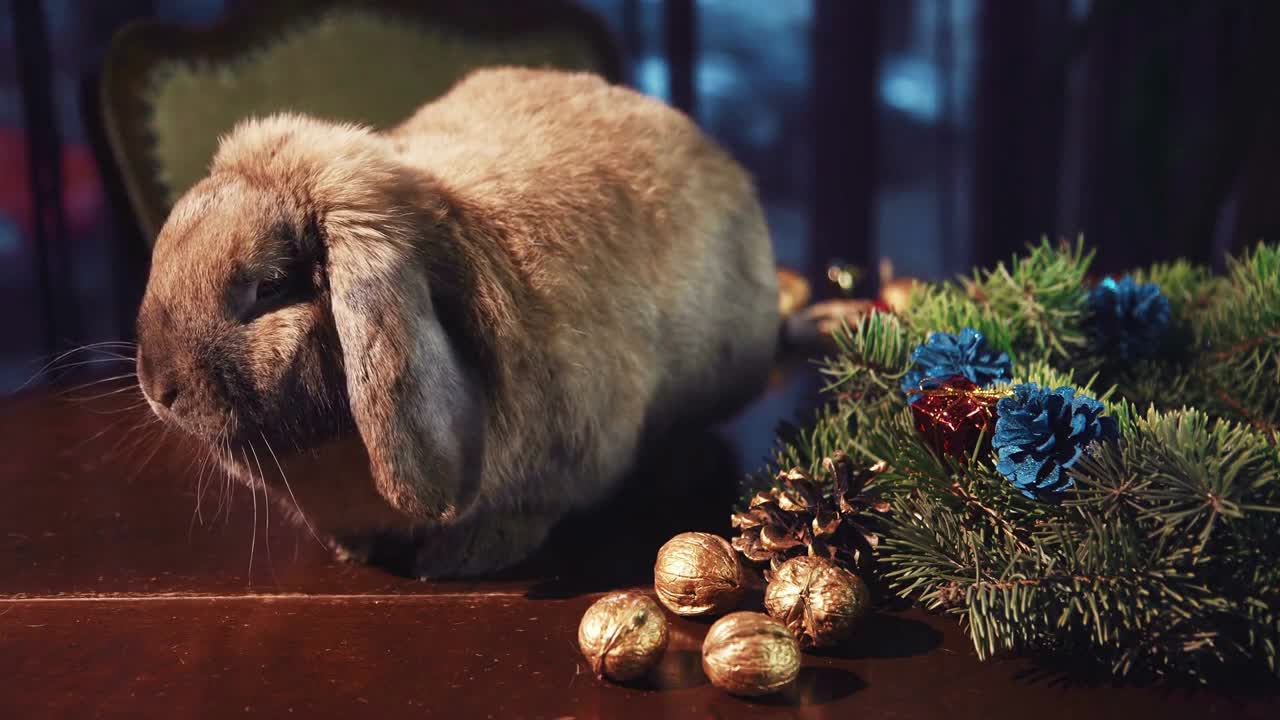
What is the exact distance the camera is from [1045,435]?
0.61 m

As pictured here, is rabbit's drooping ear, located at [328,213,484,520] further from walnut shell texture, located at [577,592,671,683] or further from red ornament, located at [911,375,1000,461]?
red ornament, located at [911,375,1000,461]

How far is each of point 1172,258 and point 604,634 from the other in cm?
165

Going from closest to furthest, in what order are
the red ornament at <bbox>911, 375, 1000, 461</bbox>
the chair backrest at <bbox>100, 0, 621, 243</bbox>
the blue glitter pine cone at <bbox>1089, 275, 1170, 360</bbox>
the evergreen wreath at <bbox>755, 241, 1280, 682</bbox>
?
1. the evergreen wreath at <bbox>755, 241, 1280, 682</bbox>
2. the red ornament at <bbox>911, 375, 1000, 461</bbox>
3. the blue glitter pine cone at <bbox>1089, 275, 1170, 360</bbox>
4. the chair backrest at <bbox>100, 0, 621, 243</bbox>

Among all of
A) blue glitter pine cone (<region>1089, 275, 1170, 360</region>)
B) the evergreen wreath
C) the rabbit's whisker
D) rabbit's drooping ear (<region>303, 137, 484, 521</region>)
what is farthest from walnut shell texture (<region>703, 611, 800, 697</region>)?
blue glitter pine cone (<region>1089, 275, 1170, 360</region>)

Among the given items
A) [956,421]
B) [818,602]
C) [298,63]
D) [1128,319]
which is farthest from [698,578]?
[298,63]

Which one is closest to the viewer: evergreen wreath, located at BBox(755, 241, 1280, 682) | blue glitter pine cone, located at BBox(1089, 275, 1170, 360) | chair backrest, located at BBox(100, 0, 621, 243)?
evergreen wreath, located at BBox(755, 241, 1280, 682)

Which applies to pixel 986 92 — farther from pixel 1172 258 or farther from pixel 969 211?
pixel 1172 258

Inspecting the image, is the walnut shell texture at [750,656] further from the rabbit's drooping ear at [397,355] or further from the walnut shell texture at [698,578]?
the rabbit's drooping ear at [397,355]

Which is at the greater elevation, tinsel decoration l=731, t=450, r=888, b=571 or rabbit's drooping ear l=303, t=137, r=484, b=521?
rabbit's drooping ear l=303, t=137, r=484, b=521

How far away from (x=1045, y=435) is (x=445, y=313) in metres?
0.40

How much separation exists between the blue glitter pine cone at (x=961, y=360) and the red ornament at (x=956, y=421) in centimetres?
7

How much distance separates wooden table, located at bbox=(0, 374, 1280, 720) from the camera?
586 mm

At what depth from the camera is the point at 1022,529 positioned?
2.06 feet

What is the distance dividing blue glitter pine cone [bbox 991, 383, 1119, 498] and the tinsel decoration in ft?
0.37
